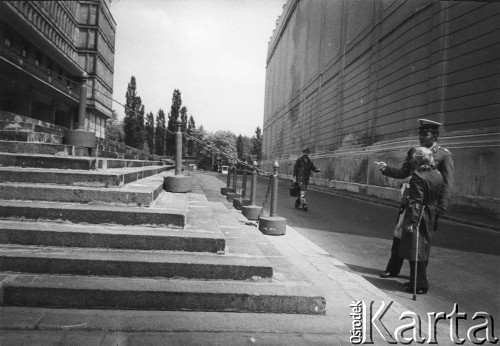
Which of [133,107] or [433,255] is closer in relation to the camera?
[433,255]

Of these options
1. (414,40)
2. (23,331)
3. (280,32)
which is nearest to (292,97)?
(280,32)

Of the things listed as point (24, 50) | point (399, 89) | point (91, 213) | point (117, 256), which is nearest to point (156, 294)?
point (117, 256)

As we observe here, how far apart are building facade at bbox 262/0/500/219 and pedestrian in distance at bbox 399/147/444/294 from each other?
24.8 feet

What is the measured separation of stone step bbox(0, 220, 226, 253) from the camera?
3.24 meters

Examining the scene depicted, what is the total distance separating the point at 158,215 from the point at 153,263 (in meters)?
0.72

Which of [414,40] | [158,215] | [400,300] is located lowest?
[400,300]

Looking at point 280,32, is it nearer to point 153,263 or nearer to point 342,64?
point 342,64

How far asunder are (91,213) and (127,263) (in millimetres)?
877

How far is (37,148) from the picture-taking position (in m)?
5.11

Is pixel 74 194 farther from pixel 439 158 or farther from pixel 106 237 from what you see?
pixel 439 158

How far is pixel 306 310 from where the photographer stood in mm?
2922

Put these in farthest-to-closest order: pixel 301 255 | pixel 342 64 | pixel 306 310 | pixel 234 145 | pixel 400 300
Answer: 1. pixel 234 145
2. pixel 342 64
3. pixel 301 255
4. pixel 400 300
5. pixel 306 310

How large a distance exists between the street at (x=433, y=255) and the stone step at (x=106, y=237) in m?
2.22

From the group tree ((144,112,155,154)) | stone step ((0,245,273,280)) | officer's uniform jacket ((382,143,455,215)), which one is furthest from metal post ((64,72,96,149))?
officer's uniform jacket ((382,143,455,215))
